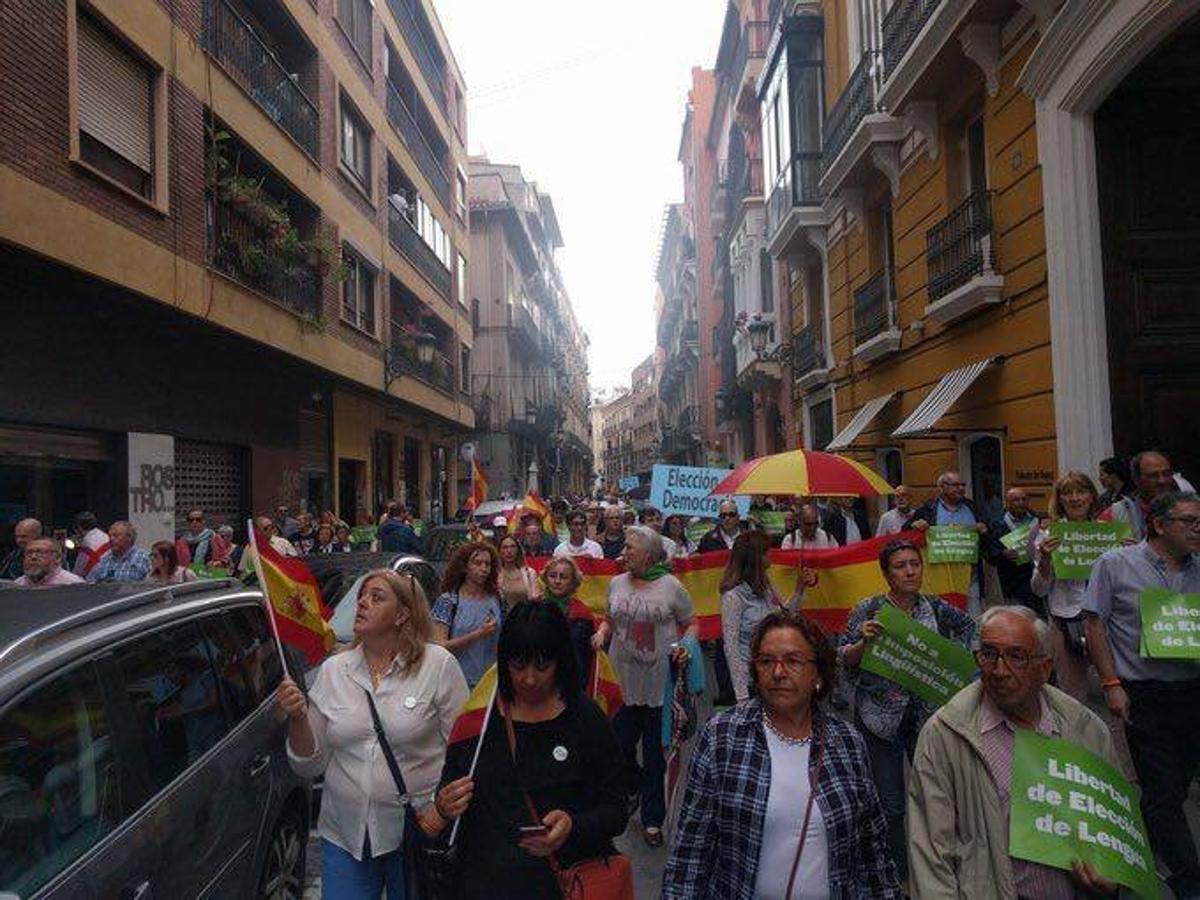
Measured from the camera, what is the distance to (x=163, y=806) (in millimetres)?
3137

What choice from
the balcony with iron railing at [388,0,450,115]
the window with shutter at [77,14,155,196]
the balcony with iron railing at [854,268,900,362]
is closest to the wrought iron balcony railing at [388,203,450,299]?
the balcony with iron railing at [388,0,450,115]

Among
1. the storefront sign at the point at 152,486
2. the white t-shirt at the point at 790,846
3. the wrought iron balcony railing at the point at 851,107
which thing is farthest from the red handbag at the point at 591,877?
the wrought iron balcony railing at the point at 851,107

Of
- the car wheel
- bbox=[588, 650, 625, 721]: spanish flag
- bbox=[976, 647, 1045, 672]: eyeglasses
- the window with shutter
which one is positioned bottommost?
the car wheel

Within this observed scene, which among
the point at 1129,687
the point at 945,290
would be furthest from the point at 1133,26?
the point at 1129,687

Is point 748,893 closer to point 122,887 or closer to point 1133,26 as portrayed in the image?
point 122,887

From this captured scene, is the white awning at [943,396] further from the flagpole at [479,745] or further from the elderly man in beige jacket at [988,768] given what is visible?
the flagpole at [479,745]

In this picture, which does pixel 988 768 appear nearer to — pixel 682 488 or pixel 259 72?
pixel 682 488

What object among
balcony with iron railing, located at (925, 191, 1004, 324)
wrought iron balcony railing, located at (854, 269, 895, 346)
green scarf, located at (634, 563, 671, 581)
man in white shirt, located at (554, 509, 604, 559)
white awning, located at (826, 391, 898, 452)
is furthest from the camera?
wrought iron balcony railing, located at (854, 269, 895, 346)

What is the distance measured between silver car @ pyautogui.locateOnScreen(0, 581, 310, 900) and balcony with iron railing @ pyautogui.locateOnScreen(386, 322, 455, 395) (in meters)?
18.4

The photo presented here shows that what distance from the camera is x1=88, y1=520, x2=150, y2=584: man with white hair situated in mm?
8416

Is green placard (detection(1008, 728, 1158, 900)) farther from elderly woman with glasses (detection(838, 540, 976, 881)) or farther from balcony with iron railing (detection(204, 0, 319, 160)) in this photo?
balcony with iron railing (detection(204, 0, 319, 160))

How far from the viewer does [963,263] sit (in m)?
11.5

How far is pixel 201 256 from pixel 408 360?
11164 millimetres

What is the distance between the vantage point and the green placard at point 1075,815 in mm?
2590
